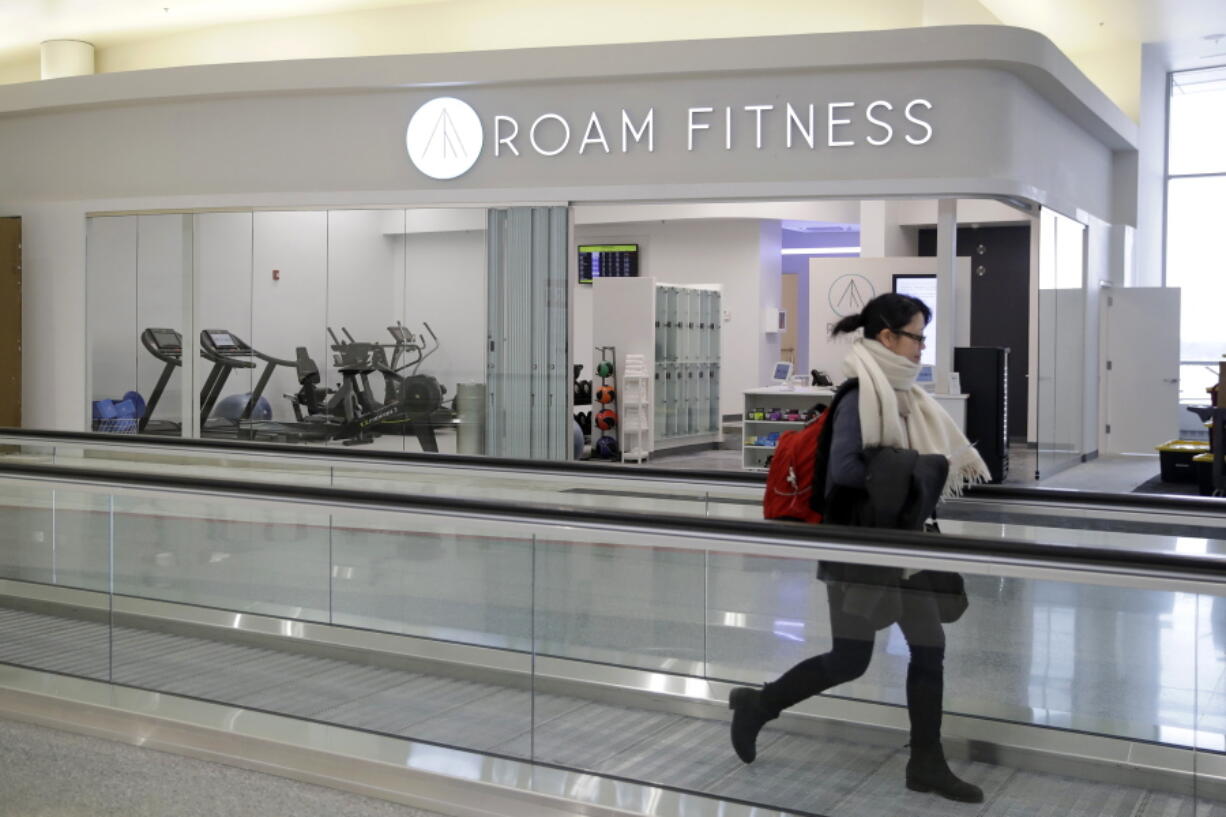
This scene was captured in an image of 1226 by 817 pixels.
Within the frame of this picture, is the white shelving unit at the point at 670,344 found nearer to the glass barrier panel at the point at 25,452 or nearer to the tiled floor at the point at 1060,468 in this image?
the tiled floor at the point at 1060,468

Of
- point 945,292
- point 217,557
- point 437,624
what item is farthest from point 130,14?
point 437,624

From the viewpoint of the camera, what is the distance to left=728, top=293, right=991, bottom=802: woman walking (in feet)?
11.5

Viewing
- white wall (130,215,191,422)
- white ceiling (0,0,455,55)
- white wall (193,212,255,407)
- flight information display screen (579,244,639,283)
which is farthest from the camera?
flight information display screen (579,244,639,283)

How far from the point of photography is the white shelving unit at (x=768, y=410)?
500 inches

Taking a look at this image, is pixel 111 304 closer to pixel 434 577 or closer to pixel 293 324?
pixel 293 324

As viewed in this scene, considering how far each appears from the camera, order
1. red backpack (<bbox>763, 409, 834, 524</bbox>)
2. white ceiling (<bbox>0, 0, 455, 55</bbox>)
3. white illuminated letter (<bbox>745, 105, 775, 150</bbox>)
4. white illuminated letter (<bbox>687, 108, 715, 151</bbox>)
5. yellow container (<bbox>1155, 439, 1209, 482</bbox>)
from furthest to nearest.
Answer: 1. white ceiling (<bbox>0, 0, 455, 55</bbox>)
2. yellow container (<bbox>1155, 439, 1209, 482</bbox>)
3. white illuminated letter (<bbox>687, 108, 715, 151</bbox>)
4. white illuminated letter (<bbox>745, 105, 775, 150</bbox>)
5. red backpack (<bbox>763, 409, 834, 524</bbox>)

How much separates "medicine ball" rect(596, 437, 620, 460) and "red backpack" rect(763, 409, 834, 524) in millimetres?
10775

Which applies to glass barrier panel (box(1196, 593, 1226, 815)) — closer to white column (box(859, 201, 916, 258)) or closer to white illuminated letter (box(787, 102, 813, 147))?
white illuminated letter (box(787, 102, 813, 147))

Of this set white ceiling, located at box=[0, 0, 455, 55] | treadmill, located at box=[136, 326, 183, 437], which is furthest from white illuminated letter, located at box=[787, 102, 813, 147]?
treadmill, located at box=[136, 326, 183, 437]

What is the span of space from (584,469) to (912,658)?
2436mm

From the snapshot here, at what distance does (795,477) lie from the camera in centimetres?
389

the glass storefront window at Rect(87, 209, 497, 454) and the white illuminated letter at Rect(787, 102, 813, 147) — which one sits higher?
the white illuminated letter at Rect(787, 102, 813, 147)

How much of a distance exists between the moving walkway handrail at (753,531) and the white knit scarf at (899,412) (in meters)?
0.35

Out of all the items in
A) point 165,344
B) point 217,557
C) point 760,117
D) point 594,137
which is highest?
point 760,117
